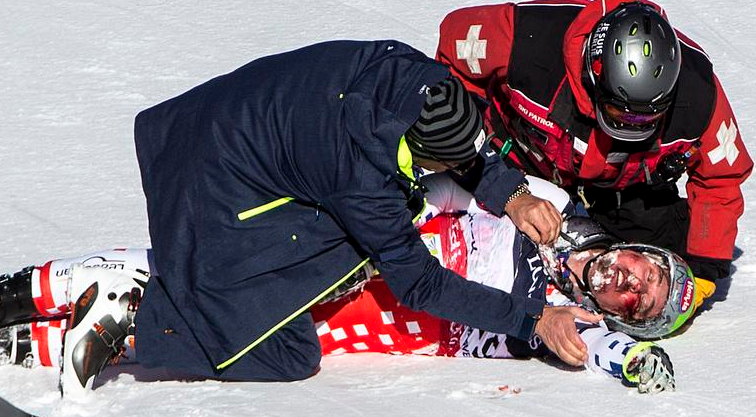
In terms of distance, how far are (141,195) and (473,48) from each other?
5.88 ft

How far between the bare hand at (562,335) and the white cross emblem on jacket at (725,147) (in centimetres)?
98

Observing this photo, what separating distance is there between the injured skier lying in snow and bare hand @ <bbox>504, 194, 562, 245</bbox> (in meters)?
0.06

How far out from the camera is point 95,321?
4.16 meters

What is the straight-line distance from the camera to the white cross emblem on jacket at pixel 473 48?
16.1 ft

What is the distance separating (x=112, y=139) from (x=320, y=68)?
2638mm

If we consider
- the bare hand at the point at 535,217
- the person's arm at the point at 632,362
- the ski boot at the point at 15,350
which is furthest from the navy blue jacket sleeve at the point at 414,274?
the ski boot at the point at 15,350

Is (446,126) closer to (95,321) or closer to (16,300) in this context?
(95,321)

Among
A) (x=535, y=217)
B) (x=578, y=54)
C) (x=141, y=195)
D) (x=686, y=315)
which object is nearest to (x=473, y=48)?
(x=578, y=54)

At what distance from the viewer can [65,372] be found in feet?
13.3

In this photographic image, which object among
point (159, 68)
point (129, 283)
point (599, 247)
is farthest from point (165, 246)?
point (159, 68)

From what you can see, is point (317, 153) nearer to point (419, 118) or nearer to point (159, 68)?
point (419, 118)

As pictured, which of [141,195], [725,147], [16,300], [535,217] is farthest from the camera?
[141,195]

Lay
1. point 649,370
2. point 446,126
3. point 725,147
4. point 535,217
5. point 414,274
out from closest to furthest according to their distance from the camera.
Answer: point 446,126 → point 414,274 → point 649,370 → point 535,217 → point 725,147

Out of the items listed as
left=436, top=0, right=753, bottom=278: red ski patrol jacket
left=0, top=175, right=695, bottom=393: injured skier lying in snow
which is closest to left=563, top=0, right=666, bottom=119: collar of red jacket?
left=436, top=0, right=753, bottom=278: red ski patrol jacket
